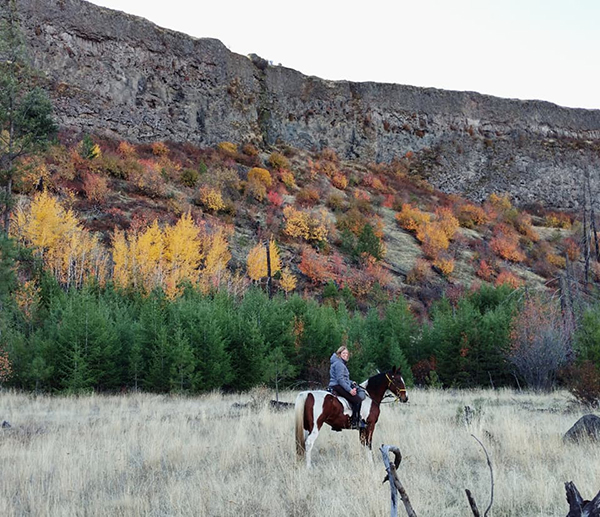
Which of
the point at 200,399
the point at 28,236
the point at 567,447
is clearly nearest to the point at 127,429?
the point at 200,399

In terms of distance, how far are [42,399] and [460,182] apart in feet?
186

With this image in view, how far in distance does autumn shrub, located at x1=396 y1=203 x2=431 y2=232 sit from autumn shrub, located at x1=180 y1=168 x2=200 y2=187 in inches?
735

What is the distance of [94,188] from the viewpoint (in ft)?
119

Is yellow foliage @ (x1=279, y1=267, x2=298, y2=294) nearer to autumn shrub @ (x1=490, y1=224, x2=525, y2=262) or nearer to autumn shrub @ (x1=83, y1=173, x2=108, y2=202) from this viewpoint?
autumn shrub @ (x1=83, y1=173, x2=108, y2=202)

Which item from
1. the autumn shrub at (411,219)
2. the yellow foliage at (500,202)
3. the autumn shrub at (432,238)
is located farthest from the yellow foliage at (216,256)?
the yellow foliage at (500,202)

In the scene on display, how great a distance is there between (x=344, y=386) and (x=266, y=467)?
4.99 feet

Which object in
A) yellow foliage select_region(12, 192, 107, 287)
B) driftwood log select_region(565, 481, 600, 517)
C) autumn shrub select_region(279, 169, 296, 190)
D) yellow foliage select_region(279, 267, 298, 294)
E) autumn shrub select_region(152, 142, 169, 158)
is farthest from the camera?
autumn shrub select_region(279, 169, 296, 190)

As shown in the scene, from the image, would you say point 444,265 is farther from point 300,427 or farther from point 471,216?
point 300,427

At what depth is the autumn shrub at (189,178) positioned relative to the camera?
4281cm

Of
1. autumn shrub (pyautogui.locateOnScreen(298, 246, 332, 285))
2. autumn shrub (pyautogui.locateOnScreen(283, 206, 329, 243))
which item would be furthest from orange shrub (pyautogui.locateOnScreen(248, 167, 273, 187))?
autumn shrub (pyautogui.locateOnScreen(298, 246, 332, 285))

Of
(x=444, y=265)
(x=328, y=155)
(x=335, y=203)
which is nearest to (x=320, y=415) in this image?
(x=444, y=265)

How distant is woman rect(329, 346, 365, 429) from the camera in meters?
7.64

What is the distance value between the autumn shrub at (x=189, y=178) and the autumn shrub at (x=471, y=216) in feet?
86.1

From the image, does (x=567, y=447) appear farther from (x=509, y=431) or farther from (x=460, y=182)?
(x=460, y=182)
